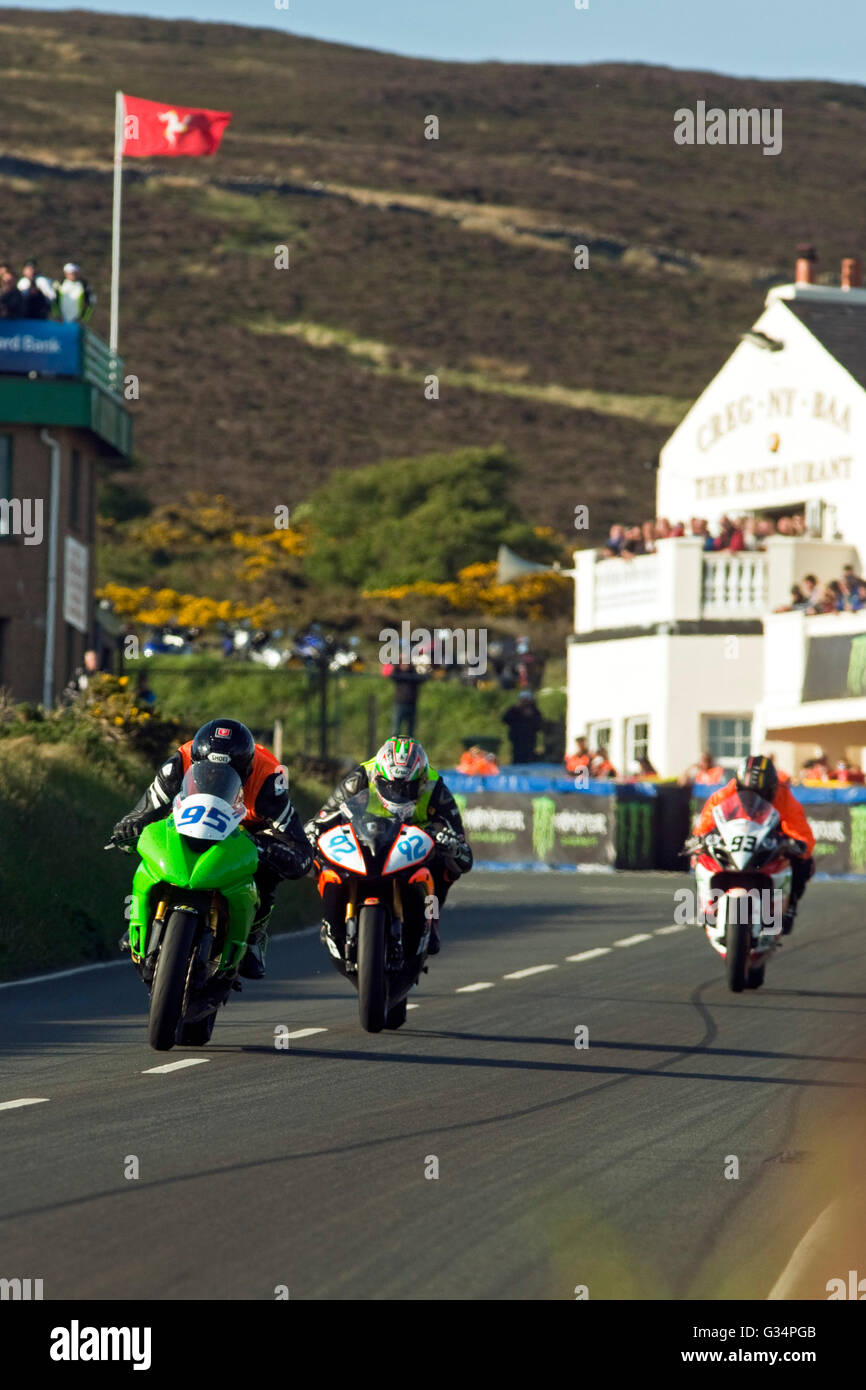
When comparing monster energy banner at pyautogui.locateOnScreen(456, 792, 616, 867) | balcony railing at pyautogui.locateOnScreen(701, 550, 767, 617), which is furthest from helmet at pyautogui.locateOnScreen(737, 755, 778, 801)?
balcony railing at pyautogui.locateOnScreen(701, 550, 767, 617)

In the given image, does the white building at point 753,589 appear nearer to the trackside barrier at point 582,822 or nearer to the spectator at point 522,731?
the spectator at point 522,731

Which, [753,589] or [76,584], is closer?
[76,584]

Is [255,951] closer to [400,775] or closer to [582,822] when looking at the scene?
[400,775]

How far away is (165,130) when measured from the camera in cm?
4453

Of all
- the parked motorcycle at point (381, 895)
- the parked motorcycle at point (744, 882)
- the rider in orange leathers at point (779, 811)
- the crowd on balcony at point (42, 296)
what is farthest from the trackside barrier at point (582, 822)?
the parked motorcycle at point (381, 895)

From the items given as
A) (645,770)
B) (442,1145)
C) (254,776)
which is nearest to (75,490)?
(645,770)

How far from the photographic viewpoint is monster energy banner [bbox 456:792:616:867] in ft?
125

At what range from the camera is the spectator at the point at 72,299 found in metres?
39.9

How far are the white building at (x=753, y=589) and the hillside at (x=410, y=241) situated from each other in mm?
53392

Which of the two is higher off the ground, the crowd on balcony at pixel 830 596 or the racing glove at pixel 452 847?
the crowd on balcony at pixel 830 596

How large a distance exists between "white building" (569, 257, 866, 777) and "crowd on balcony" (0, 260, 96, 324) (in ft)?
43.3

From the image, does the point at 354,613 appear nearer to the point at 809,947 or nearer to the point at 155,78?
the point at 809,947

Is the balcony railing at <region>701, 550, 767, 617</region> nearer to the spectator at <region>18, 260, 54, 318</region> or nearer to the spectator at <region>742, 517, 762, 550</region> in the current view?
the spectator at <region>742, 517, 762, 550</region>

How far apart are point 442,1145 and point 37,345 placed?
32.2 metres
